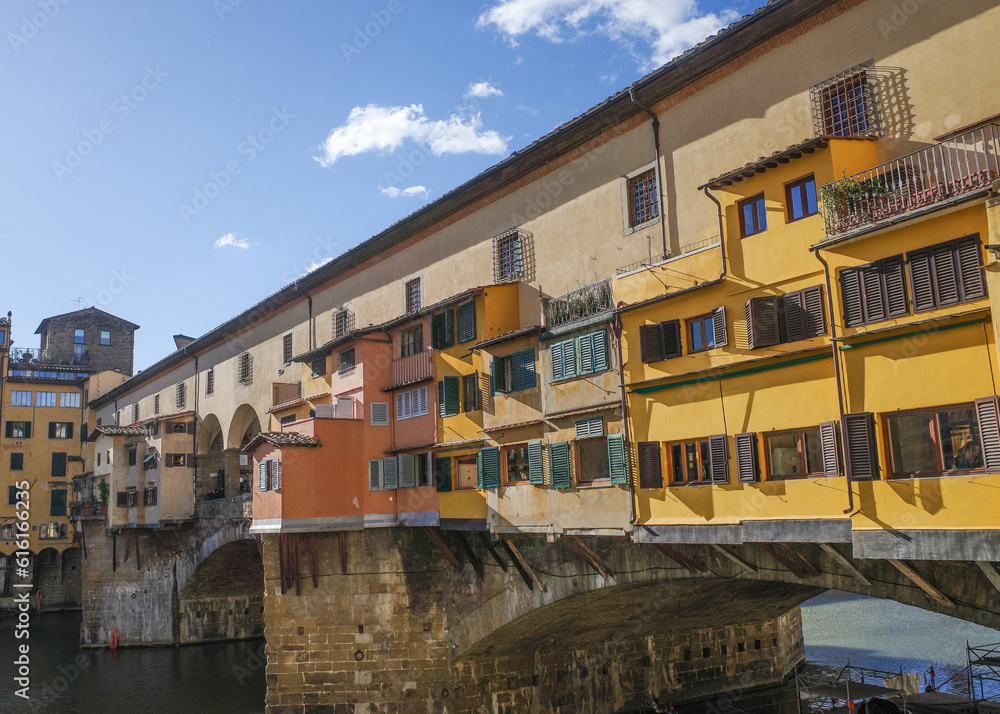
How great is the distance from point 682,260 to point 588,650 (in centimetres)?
1793

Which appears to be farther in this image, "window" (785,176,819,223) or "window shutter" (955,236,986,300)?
"window" (785,176,819,223)

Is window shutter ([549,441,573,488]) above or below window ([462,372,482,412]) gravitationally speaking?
below

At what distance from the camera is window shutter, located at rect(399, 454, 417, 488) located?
2858 cm

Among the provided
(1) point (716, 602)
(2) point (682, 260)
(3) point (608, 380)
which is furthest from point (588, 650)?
(2) point (682, 260)

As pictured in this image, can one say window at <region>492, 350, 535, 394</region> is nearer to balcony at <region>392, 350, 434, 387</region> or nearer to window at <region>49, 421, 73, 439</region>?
balcony at <region>392, 350, 434, 387</region>

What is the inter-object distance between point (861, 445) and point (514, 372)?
11094mm

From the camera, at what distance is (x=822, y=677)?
36.9m

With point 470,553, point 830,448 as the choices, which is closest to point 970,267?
point 830,448

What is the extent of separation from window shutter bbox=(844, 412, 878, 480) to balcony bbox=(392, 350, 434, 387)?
51.3ft

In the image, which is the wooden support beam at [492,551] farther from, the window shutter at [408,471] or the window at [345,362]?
the window at [345,362]

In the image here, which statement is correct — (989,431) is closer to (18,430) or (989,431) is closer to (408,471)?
(408,471)

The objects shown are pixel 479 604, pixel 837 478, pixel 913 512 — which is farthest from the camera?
pixel 479 604

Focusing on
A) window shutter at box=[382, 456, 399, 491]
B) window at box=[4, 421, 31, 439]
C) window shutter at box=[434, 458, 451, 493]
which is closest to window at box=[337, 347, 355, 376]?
window shutter at box=[382, 456, 399, 491]

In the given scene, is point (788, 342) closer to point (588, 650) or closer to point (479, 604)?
point (479, 604)
